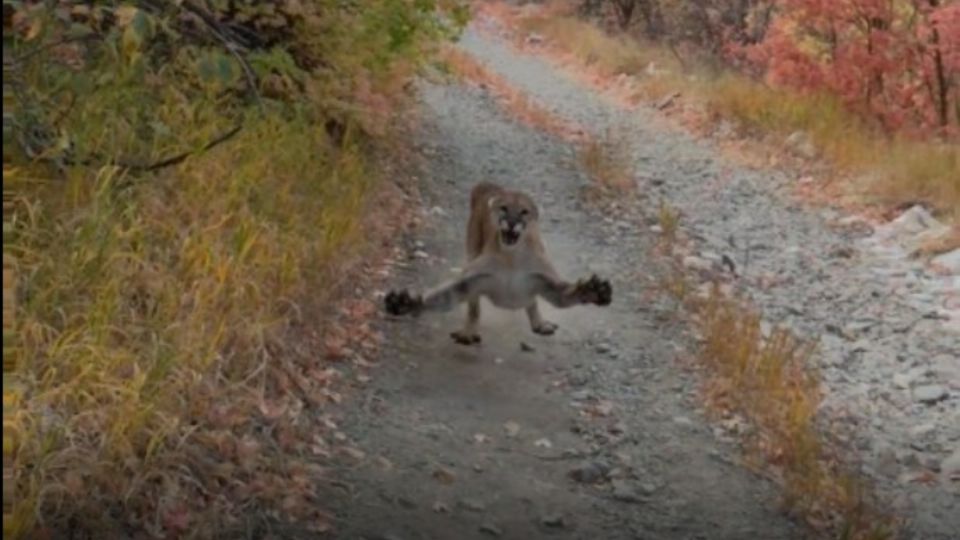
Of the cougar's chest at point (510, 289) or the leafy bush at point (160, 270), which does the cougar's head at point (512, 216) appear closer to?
the cougar's chest at point (510, 289)

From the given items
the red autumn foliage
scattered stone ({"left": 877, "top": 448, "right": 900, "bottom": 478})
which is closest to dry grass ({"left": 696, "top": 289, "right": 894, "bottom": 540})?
scattered stone ({"left": 877, "top": 448, "right": 900, "bottom": 478})

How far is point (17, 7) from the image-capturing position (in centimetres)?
399

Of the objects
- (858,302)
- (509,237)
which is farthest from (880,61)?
(509,237)

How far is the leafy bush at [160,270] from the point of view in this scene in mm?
4242

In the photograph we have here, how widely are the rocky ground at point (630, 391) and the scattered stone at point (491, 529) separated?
0.02 meters

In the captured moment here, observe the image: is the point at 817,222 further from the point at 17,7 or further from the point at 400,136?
the point at 17,7

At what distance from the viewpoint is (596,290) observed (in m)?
6.20

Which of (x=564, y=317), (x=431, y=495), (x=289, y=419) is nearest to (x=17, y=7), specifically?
(x=289, y=419)

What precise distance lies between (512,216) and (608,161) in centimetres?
606

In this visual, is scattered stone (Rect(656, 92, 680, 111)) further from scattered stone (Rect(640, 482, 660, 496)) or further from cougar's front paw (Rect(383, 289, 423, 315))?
scattered stone (Rect(640, 482, 660, 496))

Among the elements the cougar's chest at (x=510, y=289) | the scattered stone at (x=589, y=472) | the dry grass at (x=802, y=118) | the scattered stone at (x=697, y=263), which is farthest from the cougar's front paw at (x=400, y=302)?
the dry grass at (x=802, y=118)

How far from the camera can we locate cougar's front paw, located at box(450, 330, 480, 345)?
700 centimetres

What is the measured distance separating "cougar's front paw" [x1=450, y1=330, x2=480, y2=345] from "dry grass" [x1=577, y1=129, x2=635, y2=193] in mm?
4827

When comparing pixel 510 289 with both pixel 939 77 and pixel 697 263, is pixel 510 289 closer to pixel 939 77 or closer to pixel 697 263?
pixel 697 263
